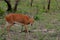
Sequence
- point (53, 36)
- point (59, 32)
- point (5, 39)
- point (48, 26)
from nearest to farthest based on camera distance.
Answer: point (5, 39) → point (53, 36) → point (59, 32) → point (48, 26)

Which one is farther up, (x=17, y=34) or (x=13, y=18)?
(x=13, y=18)

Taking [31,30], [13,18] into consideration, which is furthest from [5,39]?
[31,30]

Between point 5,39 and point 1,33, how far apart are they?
781mm

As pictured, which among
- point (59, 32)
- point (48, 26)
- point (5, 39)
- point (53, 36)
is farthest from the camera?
point (48, 26)

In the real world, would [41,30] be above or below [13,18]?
below

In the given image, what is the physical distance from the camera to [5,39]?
723 centimetres

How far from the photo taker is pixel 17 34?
7.97 meters

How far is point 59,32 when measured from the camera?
8.45 metres

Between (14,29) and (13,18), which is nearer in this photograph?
(13,18)

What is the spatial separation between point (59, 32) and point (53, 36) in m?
0.67

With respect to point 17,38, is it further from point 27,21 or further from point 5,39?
point 27,21

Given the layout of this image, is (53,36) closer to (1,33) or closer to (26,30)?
(26,30)

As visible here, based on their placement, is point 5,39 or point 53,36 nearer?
point 5,39

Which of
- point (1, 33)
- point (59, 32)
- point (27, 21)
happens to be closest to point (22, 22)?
point (27, 21)
